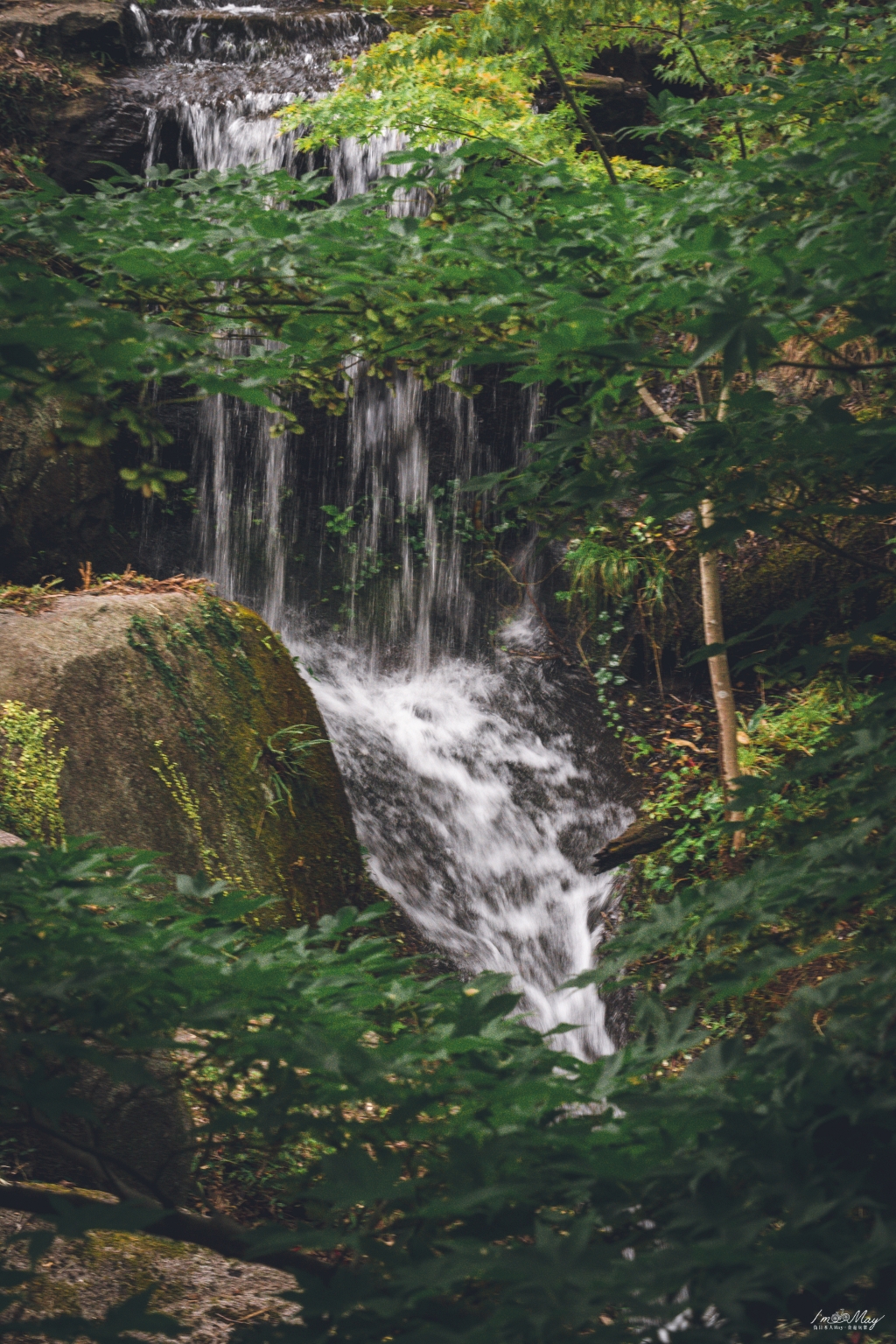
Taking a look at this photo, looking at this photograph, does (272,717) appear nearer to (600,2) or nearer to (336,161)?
(600,2)

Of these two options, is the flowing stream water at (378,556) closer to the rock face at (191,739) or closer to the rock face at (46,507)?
the rock face at (46,507)

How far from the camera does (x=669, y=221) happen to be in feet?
7.21

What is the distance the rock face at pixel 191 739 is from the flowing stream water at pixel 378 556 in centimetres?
169

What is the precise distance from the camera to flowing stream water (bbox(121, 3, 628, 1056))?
748 centimetres

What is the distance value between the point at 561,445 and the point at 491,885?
5.03 meters

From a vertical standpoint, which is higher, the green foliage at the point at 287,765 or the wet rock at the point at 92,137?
the wet rock at the point at 92,137

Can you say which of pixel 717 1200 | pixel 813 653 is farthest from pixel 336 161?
pixel 717 1200

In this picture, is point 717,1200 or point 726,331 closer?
point 717,1200

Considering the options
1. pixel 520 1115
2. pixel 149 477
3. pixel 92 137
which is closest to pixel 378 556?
pixel 92 137

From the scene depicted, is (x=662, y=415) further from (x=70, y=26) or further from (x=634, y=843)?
(x=70, y=26)

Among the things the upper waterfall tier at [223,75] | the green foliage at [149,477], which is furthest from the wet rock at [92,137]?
the green foliage at [149,477]

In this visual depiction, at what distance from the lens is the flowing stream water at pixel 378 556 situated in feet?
24.5

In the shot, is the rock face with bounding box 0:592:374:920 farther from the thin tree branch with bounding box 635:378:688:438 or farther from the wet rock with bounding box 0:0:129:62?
the wet rock with bounding box 0:0:129:62

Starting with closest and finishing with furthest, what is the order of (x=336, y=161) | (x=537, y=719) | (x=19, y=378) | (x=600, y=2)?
(x=19, y=378)
(x=600, y=2)
(x=537, y=719)
(x=336, y=161)
